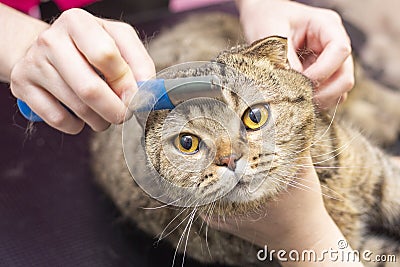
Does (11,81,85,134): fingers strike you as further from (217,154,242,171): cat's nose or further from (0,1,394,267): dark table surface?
(0,1,394,267): dark table surface

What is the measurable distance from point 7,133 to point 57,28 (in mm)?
661

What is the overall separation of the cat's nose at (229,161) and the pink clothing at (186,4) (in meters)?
1.05

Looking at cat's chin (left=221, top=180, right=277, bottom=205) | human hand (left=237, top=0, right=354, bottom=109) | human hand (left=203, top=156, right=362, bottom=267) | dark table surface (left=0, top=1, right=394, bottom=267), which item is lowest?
dark table surface (left=0, top=1, right=394, bottom=267)

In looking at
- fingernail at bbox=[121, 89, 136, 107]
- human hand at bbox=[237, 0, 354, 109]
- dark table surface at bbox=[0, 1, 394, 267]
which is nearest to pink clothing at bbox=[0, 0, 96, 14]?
dark table surface at bbox=[0, 1, 394, 267]

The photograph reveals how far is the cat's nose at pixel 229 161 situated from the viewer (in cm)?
76

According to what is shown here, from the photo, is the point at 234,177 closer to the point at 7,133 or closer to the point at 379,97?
the point at 7,133

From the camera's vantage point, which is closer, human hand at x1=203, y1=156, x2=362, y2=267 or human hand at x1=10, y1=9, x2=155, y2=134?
human hand at x1=10, y1=9, x2=155, y2=134

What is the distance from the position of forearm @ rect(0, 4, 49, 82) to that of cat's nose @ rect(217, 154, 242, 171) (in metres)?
0.34

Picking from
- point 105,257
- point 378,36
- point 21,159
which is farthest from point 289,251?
point 378,36

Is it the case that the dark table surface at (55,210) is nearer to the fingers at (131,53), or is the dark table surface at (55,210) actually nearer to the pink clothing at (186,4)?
the fingers at (131,53)

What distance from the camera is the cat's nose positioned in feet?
2.50

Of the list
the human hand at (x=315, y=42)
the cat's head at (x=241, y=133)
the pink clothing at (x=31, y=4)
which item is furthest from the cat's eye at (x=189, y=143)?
the pink clothing at (x=31, y=4)

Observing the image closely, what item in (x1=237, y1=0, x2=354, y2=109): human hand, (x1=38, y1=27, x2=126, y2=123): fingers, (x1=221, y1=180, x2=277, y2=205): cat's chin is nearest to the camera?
(x1=38, y1=27, x2=126, y2=123): fingers

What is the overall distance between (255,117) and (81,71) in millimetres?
256
